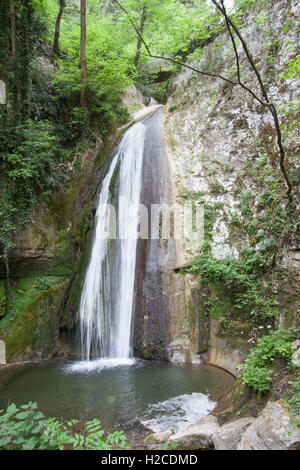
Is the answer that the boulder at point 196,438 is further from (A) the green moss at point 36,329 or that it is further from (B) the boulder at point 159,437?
(A) the green moss at point 36,329

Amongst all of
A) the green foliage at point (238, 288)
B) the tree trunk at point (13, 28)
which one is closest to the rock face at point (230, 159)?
the green foliage at point (238, 288)

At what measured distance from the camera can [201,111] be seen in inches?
378

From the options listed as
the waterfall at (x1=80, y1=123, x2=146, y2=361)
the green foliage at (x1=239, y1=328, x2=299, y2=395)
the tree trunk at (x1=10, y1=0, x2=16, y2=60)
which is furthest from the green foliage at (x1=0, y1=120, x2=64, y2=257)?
the green foliage at (x1=239, y1=328, x2=299, y2=395)

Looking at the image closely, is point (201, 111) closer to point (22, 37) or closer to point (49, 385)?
point (22, 37)

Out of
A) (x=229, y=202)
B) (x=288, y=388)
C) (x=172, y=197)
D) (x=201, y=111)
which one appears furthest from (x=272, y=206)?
(x=201, y=111)

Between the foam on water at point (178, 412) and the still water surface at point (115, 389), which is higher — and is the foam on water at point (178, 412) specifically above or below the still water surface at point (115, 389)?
above

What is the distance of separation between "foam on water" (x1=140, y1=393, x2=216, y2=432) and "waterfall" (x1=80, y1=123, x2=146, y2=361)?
2.22m

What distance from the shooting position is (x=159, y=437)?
11.5 feet

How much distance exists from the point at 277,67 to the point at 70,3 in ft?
50.5

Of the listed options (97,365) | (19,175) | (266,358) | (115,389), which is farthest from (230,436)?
(19,175)

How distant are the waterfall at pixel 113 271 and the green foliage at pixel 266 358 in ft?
10.8

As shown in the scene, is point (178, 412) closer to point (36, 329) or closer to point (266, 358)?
point (266, 358)

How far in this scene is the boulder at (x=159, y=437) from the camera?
345 centimetres

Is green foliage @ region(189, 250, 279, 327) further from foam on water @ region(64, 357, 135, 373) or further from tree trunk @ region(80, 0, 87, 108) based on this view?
tree trunk @ region(80, 0, 87, 108)
